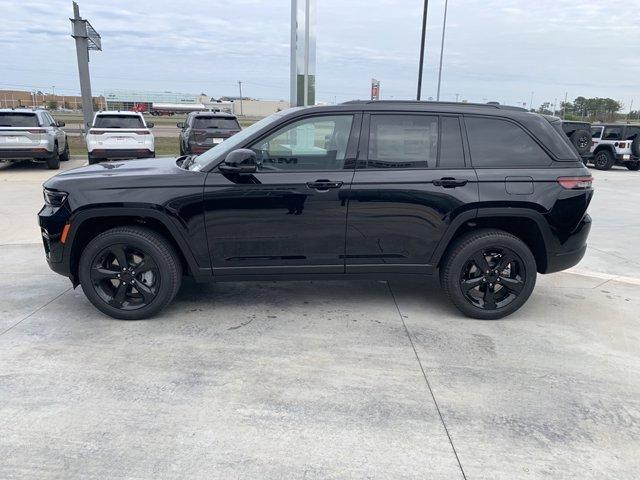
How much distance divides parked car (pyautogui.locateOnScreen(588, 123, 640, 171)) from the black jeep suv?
16.7 m

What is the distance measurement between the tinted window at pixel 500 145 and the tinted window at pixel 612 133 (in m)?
17.6

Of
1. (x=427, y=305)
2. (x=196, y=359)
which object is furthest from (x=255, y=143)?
(x=427, y=305)

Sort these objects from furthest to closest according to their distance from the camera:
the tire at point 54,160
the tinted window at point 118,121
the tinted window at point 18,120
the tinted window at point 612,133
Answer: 1. the tinted window at point 612,133
2. the tinted window at point 118,121
3. the tire at point 54,160
4. the tinted window at point 18,120

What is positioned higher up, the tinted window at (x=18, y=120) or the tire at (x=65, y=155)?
the tinted window at (x=18, y=120)

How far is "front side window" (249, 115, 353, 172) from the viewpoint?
4.15 meters

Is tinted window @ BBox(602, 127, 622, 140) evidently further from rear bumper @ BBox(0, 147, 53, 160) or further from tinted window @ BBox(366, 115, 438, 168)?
rear bumper @ BBox(0, 147, 53, 160)

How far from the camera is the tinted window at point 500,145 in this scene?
427cm

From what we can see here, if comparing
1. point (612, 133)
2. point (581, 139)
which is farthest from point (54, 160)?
point (612, 133)

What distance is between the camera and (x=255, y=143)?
163 inches

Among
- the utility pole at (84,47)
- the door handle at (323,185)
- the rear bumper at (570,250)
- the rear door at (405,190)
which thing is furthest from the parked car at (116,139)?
the rear bumper at (570,250)

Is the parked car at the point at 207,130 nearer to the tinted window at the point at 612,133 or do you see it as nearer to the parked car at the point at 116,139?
the parked car at the point at 116,139

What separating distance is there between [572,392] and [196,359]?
2.54 m

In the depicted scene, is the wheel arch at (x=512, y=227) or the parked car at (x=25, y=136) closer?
the wheel arch at (x=512, y=227)

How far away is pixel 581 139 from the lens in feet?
27.0
